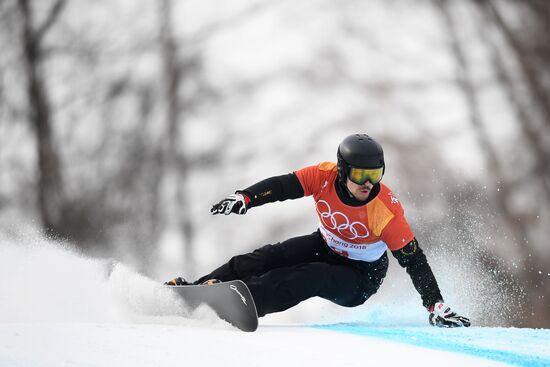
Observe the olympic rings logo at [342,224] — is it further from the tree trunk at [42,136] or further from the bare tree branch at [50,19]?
the bare tree branch at [50,19]

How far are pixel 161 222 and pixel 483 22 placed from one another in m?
9.43

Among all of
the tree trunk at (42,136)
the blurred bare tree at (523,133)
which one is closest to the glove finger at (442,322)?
the blurred bare tree at (523,133)

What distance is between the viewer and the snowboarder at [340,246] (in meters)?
3.69

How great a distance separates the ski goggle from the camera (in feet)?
12.1

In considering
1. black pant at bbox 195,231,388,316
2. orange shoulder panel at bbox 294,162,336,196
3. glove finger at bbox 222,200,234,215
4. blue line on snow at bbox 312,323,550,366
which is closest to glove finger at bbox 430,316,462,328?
blue line on snow at bbox 312,323,550,366

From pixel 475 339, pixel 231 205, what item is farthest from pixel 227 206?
pixel 475 339

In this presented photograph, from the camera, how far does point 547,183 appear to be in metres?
14.5

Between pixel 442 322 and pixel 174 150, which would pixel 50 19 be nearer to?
pixel 174 150

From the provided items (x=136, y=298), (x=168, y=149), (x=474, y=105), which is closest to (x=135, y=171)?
(x=168, y=149)

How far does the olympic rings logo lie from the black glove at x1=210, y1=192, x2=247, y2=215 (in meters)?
0.48

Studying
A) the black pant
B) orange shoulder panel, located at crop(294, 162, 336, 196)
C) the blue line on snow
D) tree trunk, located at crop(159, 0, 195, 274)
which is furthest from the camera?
tree trunk, located at crop(159, 0, 195, 274)

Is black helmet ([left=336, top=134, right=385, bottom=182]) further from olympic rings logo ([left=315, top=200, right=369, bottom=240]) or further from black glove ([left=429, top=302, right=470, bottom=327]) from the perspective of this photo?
black glove ([left=429, top=302, right=470, bottom=327])

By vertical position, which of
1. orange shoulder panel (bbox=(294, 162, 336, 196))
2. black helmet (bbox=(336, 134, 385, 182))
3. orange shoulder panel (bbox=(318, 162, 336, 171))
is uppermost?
black helmet (bbox=(336, 134, 385, 182))

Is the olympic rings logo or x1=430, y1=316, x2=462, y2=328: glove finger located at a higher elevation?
the olympic rings logo
